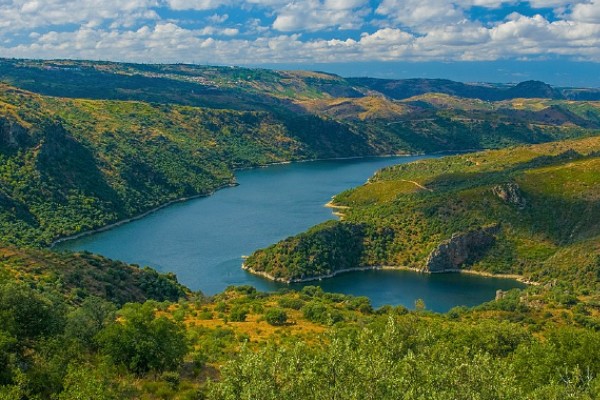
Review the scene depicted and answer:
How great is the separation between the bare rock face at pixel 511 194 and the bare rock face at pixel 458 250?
1538cm

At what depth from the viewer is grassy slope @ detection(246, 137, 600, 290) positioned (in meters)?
146

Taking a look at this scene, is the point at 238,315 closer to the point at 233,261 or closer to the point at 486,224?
the point at 233,261

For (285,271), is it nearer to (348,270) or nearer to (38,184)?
(348,270)

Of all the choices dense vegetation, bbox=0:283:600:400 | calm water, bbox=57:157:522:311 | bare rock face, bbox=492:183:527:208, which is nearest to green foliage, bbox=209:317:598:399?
dense vegetation, bbox=0:283:600:400

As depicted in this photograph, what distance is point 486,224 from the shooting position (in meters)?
164

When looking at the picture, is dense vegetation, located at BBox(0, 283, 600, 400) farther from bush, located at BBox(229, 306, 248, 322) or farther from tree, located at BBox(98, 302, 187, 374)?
bush, located at BBox(229, 306, 248, 322)

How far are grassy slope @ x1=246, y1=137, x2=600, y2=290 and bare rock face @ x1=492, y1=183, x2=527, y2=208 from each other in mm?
1158

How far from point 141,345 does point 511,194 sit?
146 meters

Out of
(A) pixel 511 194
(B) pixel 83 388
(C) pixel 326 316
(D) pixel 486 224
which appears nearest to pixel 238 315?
(C) pixel 326 316

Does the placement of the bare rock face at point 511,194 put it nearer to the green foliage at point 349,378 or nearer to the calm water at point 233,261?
the calm water at point 233,261

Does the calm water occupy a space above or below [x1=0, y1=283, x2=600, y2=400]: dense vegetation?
below

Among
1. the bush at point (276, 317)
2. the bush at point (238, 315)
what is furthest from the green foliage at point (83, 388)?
the bush at point (238, 315)

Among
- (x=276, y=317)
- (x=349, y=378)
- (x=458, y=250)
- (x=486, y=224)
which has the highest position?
(x=349, y=378)

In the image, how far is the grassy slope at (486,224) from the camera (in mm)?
145875
